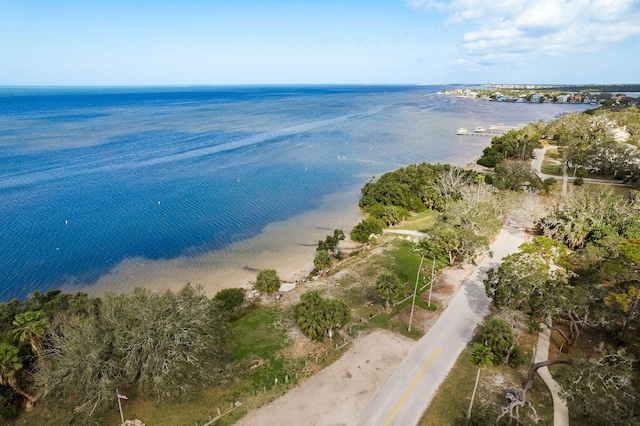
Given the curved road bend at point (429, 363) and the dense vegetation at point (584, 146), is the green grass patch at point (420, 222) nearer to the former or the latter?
the curved road bend at point (429, 363)

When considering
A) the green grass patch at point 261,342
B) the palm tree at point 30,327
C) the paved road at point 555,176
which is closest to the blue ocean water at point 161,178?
the paved road at point 555,176

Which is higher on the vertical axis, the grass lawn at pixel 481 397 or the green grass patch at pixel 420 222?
the green grass patch at pixel 420 222

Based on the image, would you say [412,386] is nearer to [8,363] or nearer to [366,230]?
[8,363]

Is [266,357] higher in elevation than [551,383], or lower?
lower

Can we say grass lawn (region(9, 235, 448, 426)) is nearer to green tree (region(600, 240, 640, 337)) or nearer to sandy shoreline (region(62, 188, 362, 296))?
sandy shoreline (region(62, 188, 362, 296))

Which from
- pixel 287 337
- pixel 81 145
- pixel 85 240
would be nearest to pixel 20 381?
pixel 287 337

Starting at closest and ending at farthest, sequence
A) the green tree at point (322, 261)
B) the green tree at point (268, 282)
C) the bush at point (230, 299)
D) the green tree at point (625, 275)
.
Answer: the green tree at point (625, 275)
the bush at point (230, 299)
the green tree at point (268, 282)
the green tree at point (322, 261)

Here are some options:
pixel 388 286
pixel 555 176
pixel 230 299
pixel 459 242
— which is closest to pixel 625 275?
pixel 459 242
